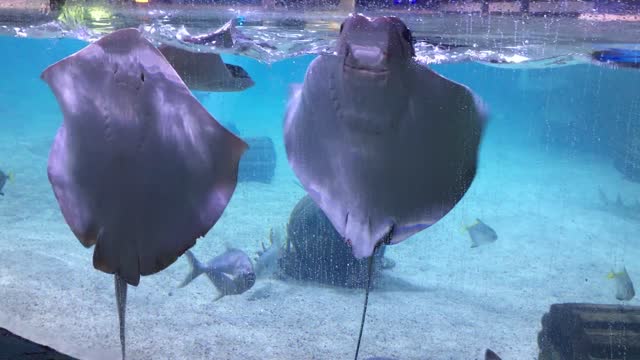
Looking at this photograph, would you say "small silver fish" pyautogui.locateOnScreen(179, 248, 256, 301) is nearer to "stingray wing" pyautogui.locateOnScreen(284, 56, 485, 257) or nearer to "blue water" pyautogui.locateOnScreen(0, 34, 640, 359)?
"blue water" pyautogui.locateOnScreen(0, 34, 640, 359)

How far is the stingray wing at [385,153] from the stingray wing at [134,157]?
0.55 metres

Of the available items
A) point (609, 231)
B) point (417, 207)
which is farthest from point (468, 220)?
point (417, 207)

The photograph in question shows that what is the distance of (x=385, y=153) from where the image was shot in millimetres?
2594

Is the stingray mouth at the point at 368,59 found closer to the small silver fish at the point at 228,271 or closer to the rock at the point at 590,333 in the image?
the rock at the point at 590,333

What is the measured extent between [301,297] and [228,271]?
1.48m

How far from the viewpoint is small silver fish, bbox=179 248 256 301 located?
6508 mm

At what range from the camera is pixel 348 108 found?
8.39 feet

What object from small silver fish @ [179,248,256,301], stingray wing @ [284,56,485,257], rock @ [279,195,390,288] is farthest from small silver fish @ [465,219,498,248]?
stingray wing @ [284,56,485,257]

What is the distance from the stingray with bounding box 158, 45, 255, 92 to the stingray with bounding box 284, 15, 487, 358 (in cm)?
197

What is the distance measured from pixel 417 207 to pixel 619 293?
6.02 meters

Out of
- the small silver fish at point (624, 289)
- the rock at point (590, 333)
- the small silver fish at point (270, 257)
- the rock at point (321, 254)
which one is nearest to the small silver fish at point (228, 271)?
the small silver fish at point (270, 257)

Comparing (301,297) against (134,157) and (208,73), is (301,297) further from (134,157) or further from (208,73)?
(134,157)

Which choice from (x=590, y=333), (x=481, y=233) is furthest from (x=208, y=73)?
(x=481, y=233)

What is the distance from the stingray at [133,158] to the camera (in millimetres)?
2402
